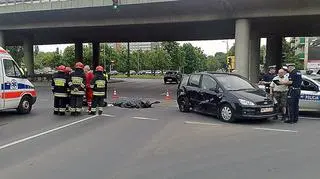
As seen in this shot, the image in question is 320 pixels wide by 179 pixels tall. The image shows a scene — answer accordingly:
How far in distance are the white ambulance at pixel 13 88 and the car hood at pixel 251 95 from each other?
7.23 m

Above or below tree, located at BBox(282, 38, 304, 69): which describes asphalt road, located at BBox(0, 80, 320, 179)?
below

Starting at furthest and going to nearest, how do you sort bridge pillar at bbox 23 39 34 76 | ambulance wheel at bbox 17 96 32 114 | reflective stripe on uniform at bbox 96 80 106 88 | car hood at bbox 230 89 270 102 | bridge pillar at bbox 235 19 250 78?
bridge pillar at bbox 23 39 34 76
bridge pillar at bbox 235 19 250 78
ambulance wheel at bbox 17 96 32 114
reflective stripe on uniform at bbox 96 80 106 88
car hood at bbox 230 89 270 102

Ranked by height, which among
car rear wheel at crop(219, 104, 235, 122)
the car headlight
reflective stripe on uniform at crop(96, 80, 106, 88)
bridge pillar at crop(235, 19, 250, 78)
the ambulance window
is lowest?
car rear wheel at crop(219, 104, 235, 122)

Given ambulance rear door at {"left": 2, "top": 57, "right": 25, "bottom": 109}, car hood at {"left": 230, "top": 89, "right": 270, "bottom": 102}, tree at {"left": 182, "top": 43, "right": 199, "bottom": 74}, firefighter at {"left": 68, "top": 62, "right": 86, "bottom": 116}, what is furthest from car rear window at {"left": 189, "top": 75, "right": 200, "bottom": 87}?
tree at {"left": 182, "top": 43, "right": 199, "bottom": 74}

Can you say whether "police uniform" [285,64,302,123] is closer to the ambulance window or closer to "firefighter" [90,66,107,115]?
"firefighter" [90,66,107,115]

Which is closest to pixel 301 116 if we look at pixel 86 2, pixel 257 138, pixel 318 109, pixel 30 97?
pixel 318 109

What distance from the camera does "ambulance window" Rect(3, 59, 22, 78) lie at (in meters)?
14.4

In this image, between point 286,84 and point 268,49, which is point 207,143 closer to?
point 286,84

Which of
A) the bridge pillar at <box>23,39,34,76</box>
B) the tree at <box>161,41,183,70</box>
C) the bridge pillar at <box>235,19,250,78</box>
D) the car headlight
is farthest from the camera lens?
the tree at <box>161,41,183,70</box>

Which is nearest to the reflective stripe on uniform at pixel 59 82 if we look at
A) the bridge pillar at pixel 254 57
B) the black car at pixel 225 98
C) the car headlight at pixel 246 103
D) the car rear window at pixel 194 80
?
the black car at pixel 225 98

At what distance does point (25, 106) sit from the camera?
15.2 metres

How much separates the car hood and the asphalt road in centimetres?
76

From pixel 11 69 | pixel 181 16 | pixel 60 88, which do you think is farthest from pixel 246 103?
pixel 181 16

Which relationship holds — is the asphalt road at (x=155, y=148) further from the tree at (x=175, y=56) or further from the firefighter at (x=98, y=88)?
the tree at (x=175, y=56)
